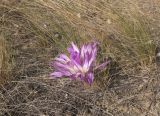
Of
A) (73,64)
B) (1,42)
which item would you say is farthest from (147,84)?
(1,42)

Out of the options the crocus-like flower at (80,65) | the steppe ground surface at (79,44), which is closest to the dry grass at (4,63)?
the steppe ground surface at (79,44)

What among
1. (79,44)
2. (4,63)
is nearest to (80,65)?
(79,44)

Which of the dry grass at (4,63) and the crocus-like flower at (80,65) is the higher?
the crocus-like flower at (80,65)

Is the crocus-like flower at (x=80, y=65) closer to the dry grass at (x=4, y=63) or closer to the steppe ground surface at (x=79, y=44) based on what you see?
the steppe ground surface at (x=79, y=44)

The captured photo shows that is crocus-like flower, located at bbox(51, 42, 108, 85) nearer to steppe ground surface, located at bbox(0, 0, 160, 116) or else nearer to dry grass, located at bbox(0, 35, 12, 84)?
steppe ground surface, located at bbox(0, 0, 160, 116)

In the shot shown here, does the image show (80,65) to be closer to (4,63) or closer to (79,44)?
(79,44)

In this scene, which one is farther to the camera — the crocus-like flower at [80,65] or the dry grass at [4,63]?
the dry grass at [4,63]
